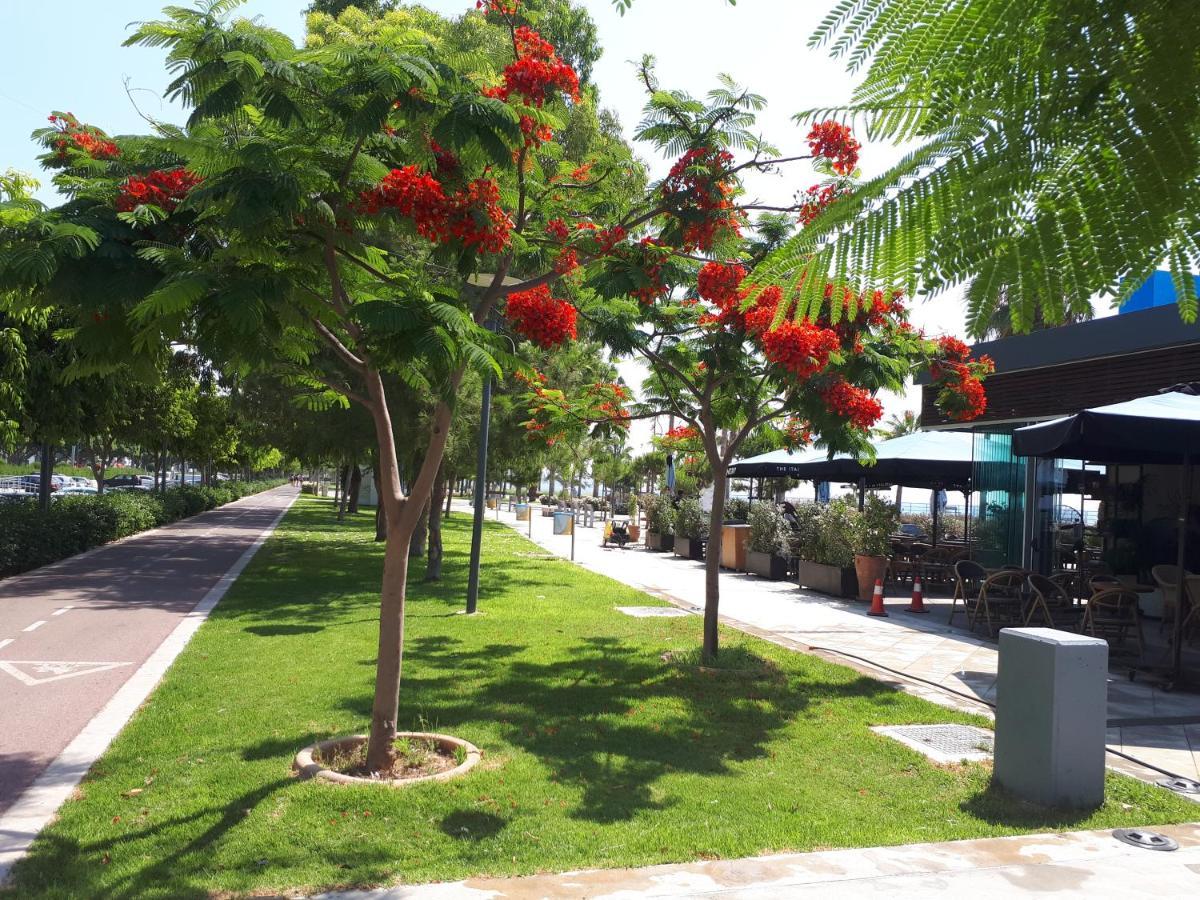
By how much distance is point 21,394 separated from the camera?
15.4 m

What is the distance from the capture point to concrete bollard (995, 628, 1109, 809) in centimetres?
559

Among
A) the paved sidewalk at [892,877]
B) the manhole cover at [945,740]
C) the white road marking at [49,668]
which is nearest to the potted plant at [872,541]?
the manhole cover at [945,740]

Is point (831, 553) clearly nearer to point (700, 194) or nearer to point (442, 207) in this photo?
point (700, 194)

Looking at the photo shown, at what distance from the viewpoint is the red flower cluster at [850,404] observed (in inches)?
349

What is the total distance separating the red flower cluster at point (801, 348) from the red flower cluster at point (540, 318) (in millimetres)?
1810

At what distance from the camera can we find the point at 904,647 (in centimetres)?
1162

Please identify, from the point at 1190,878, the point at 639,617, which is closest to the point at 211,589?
the point at 639,617

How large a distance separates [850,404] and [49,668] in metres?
8.51

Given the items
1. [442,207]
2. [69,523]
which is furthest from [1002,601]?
[69,523]

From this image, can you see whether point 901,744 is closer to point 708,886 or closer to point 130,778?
point 708,886

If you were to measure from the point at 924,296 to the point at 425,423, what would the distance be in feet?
49.6

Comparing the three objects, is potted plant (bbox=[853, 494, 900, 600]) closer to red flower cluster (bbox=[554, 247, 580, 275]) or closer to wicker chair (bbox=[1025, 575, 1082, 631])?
wicker chair (bbox=[1025, 575, 1082, 631])

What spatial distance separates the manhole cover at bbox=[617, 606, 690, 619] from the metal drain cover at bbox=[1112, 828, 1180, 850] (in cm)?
841

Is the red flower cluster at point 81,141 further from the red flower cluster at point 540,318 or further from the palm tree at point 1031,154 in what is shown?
the palm tree at point 1031,154
